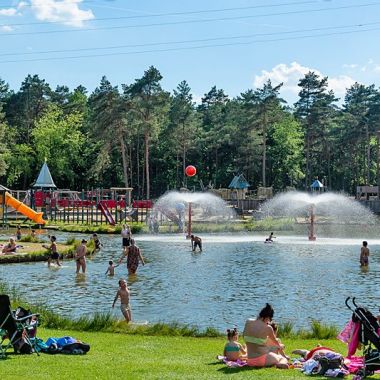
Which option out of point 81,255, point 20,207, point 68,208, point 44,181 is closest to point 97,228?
point 20,207

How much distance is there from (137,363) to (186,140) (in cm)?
8978

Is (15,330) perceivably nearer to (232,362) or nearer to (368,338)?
(232,362)

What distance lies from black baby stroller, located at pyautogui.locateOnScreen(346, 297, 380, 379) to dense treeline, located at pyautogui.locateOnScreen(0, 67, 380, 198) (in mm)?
78629

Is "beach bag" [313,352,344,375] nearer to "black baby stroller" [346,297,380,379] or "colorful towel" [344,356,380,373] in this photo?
"colorful towel" [344,356,380,373]

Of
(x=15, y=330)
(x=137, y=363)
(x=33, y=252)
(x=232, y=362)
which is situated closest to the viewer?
(x=137, y=363)

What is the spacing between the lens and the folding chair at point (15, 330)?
13180 millimetres

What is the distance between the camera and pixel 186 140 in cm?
10219

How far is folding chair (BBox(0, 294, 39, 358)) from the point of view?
1318cm

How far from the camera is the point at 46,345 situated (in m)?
14.1

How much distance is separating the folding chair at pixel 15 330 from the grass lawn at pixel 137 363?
0.30 meters

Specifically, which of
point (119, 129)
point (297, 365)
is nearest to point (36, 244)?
point (297, 365)

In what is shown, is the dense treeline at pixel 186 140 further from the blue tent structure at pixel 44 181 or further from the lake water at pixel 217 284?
the lake water at pixel 217 284

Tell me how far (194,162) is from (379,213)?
1401 inches

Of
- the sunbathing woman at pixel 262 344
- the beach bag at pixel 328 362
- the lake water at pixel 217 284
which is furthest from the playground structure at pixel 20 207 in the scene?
the beach bag at pixel 328 362
